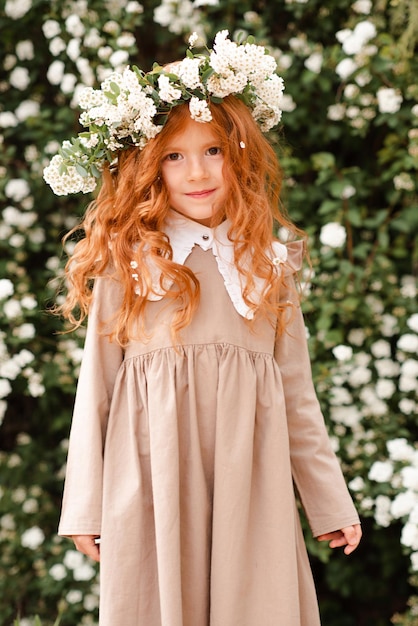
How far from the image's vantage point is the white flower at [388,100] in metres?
2.54

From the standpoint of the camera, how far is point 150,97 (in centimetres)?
168

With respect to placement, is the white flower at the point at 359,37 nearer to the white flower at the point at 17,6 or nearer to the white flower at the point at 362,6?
the white flower at the point at 362,6

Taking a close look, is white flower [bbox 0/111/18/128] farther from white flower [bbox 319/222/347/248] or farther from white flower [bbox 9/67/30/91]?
white flower [bbox 319/222/347/248]

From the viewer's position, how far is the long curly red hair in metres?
1.72

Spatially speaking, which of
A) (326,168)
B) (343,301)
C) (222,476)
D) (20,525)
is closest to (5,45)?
(326,168)

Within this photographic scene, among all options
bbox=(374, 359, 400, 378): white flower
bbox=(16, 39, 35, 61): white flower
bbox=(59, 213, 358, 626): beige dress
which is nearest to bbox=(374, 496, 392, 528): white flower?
bbox=(374, 359, 400, 378): white flower

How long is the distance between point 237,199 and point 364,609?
6.70 feet

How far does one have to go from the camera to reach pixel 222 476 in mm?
1683

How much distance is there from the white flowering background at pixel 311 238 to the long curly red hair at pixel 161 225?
75 centimetres

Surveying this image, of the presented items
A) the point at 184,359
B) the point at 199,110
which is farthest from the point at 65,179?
the point at 184,359

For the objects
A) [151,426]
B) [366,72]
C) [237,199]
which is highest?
[366,72]

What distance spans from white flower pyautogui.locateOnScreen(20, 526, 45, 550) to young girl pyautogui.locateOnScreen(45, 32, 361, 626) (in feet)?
3.77

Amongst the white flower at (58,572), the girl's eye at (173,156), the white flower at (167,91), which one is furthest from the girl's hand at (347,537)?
the white flower at (58,572)

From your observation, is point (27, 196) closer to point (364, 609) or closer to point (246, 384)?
point (246, 384)
